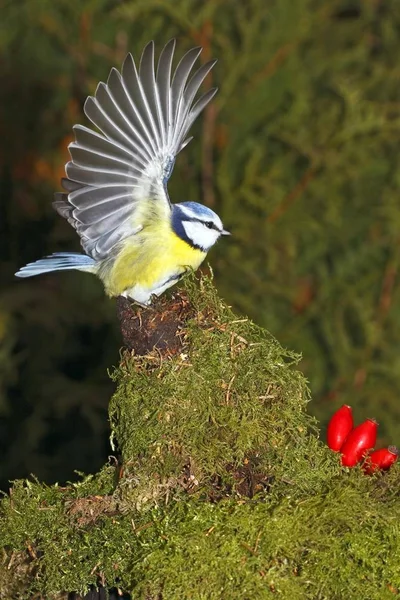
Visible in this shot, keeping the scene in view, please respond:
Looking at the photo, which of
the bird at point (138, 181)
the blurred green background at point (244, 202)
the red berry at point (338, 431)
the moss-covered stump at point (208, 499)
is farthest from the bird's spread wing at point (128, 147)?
the blurred green background at point (244, 202)

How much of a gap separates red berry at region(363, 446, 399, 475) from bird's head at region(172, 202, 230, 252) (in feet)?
1.85

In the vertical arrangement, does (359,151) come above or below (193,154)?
above

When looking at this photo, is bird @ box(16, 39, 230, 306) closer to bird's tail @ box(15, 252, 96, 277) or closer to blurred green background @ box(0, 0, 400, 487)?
bird's tail @ box(15, 252, 96, 277)

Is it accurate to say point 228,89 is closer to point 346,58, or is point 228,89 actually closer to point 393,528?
point 346,58

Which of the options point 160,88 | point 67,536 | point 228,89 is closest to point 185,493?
point 67,536


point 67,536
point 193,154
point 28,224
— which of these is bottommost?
point 28,224

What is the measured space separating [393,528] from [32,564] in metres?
0.44

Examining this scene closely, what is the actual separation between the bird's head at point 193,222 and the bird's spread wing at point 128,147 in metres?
0.03

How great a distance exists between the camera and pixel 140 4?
279 centimetres

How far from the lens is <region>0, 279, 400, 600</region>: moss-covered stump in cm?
117

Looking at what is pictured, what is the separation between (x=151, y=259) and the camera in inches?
70.2

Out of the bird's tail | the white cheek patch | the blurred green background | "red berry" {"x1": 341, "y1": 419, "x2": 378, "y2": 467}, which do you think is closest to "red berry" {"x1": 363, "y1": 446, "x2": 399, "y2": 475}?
"red berry" {"x1": 341, "y1": 419, "x2": 378, "y2": 467}

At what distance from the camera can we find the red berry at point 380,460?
1.38 metres

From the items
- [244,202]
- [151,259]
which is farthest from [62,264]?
[244,202]
